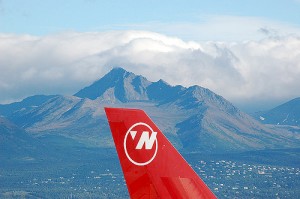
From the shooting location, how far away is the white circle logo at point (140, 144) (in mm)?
42250

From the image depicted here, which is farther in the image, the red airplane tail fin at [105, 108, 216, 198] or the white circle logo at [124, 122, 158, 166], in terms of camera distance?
the white circle logo at [124, 122, 158, 166]

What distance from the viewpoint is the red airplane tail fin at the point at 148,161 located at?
42.1 meters

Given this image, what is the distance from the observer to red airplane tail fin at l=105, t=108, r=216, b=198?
4212 centimetres

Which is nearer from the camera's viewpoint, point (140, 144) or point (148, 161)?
point (140, 144)

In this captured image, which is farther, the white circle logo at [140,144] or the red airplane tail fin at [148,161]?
the white circle logo at [140,144]

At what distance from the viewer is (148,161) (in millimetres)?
42750

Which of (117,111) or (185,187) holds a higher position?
(117,111)

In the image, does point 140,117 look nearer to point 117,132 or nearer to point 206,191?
point 117,132

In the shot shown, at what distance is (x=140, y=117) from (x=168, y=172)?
3.77 m

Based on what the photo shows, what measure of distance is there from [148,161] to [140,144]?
112 cm

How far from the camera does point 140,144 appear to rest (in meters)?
42.4

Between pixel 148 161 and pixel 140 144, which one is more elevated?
pixel 140 144

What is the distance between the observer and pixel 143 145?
42500 mm

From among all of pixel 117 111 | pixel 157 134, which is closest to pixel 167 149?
pixel 157 134
